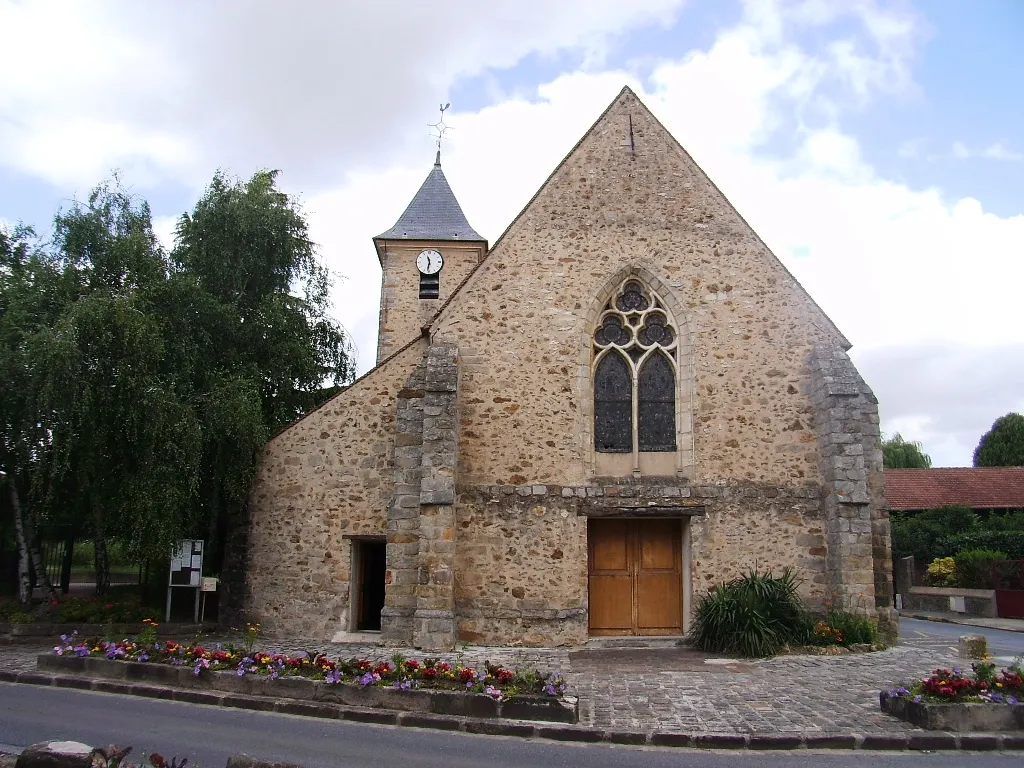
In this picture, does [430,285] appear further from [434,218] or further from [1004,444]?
[1004,444]

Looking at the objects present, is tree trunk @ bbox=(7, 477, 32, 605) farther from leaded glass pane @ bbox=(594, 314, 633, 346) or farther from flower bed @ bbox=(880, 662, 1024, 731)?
flower bed @ bbox=(880, 662, 1024, 731)

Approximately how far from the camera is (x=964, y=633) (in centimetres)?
1630

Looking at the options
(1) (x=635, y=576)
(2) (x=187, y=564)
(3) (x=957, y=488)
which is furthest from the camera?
(3) (x=957, y=488)

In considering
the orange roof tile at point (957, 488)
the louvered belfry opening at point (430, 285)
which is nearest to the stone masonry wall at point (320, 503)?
the louvered belfry opening at point (430, 285)

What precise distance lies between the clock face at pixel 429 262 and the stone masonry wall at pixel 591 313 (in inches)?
369

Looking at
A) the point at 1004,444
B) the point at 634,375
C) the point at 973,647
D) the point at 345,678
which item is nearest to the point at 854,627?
the point at 973,647

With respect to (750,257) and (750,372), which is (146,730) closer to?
(750,372)

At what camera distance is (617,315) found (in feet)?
43.9

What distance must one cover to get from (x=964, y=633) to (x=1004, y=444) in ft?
76.9

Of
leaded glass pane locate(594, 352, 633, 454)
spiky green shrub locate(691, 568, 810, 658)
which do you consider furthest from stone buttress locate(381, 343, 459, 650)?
spiky green shrub locate(691, 568, 810, 658)

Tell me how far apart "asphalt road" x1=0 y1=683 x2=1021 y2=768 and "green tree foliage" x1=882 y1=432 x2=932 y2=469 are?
4200cm

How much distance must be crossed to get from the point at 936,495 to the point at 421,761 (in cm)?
2736

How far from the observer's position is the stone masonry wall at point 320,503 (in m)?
12.9

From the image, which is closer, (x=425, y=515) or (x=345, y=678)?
(x=345, y=678)
